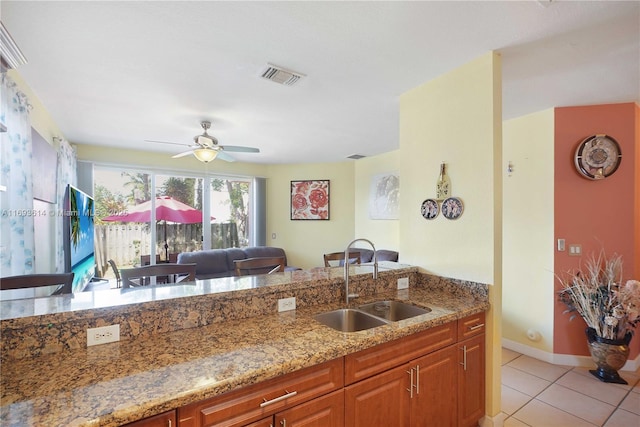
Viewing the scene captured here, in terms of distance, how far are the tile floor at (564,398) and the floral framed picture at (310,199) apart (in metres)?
3.97

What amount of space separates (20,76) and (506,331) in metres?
5.06

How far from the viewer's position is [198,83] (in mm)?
2355

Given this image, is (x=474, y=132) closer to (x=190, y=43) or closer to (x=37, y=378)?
(x=190, y=43)

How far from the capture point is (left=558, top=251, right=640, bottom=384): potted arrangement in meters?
2.33

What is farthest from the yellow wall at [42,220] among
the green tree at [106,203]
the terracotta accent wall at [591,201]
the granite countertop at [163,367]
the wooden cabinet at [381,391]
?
the terracotta accent wall at [591,201]

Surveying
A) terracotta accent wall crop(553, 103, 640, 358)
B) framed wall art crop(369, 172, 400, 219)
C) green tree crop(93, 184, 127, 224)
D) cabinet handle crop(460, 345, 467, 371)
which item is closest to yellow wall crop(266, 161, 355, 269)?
framed wall art crop(369, 172, 400, 219)

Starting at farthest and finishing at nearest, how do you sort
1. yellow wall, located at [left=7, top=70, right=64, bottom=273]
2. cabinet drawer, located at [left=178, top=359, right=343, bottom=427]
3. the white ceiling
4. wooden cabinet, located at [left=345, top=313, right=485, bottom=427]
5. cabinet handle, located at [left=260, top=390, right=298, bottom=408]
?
yellow wall, located at [left=7, top=70, right=64, bottom=273]
the white ceiling
wooden cabinet, located at [left=345, top=313, right=485, bottom=427]
cabinet handle, located at [left=260, top=390, right=298, bottom=408]
cabinet drawer, located at [left=178, top=359, right=343, bottom=427]

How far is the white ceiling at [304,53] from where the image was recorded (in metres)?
1.53

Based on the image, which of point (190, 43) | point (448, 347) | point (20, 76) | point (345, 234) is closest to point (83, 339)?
point (190, 43)

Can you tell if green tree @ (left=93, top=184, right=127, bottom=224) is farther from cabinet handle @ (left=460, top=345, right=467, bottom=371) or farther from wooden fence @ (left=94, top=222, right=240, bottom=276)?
cabinet handle @ (left=460, top=345, right=467, bottom=371)

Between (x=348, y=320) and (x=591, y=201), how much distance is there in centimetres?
272

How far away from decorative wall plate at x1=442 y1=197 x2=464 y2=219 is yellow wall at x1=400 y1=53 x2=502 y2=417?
0.04 m

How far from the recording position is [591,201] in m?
2.77

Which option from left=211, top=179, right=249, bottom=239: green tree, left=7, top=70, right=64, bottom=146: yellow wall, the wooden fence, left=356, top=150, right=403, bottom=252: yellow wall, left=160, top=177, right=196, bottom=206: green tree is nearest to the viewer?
left=7, top=70, right=64, bottom=146: yellow wall
